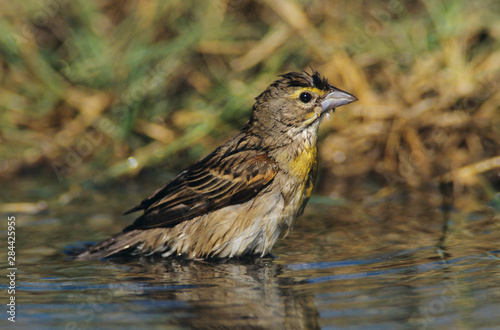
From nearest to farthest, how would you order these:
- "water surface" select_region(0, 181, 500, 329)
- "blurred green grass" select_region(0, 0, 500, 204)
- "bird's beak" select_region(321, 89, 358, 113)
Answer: "water surface" select_region(0, 181, 500, 329)
"bird's beak" select_region(321, 89, 358, 113)
"blurred green grass" select_region(0, 0, 500, 204)

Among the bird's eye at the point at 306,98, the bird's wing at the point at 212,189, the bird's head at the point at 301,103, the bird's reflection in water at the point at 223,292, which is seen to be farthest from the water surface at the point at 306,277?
the bird's eye at the point at 306,98

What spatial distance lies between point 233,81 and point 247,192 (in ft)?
10.6

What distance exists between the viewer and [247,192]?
5176mm

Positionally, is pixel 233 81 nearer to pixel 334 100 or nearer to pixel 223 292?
pixel 334 100

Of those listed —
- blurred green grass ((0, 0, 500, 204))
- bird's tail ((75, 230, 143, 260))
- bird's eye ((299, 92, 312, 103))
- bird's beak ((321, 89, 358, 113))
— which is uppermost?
blurred green grass ((0, 0, 500, 204))

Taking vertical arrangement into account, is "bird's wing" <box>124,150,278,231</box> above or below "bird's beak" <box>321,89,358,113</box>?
below

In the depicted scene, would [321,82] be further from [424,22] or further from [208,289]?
[424,22]

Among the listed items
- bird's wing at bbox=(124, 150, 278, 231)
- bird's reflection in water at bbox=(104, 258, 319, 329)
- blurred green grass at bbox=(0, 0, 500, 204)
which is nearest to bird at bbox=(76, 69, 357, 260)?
bird's wing at bbox=(124, 150, 278, 231)

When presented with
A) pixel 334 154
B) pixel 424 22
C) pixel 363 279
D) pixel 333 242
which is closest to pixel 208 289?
pixel 363 279

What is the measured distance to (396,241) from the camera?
516cm

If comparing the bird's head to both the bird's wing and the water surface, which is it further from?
the water surface

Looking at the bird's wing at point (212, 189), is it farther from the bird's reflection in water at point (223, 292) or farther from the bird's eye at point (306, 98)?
the bird's eye at point (306, 98)

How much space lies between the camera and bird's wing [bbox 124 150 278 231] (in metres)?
5.16

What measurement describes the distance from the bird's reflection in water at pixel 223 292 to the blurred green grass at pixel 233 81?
92.7 inches
